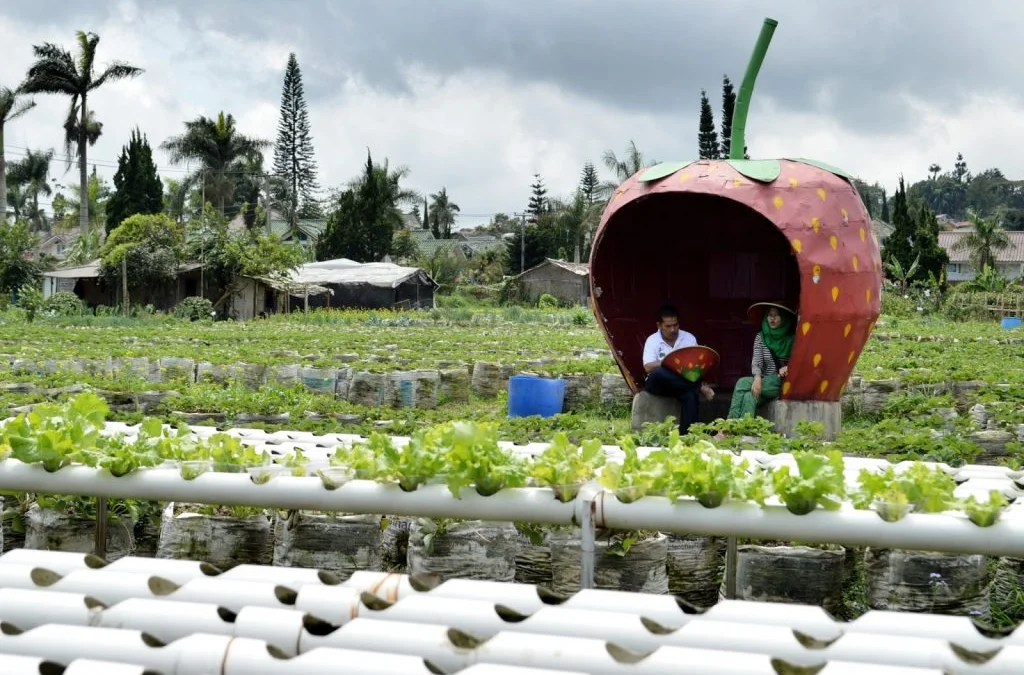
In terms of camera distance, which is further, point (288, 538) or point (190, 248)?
point (190, 248)

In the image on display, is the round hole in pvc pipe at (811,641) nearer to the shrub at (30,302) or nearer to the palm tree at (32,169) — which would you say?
the shrub at (30,302)

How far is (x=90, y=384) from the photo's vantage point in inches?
372

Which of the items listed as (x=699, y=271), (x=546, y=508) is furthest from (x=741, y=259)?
(x=546, y=508)

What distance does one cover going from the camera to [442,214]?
75062 mm

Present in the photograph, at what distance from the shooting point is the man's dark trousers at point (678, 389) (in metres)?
8.50

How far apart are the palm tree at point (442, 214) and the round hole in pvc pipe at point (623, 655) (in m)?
72.9

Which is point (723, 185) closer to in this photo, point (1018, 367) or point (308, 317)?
point (1018, 367)

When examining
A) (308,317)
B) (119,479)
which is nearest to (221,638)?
(119,479)

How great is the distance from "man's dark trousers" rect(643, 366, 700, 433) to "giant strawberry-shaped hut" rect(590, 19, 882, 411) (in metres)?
0.59

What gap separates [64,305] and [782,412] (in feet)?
87.2

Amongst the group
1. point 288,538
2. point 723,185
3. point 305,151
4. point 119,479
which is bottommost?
point 288,538

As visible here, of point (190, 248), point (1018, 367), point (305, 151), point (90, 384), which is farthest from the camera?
point (305, 151)

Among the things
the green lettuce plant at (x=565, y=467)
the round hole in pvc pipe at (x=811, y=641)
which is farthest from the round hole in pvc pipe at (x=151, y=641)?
the round hole in pvc pipe at (x=811, y=641)

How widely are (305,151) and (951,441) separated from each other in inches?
2045
